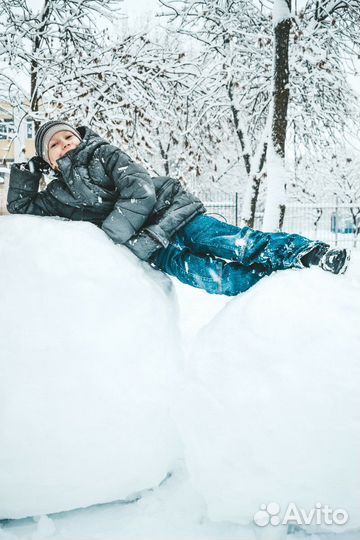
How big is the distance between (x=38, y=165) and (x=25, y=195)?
22cm

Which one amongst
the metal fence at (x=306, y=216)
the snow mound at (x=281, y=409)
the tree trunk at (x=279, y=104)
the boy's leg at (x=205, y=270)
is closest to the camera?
the snow mound at (x=281, y=409)

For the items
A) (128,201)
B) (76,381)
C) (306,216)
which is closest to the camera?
(76,381)

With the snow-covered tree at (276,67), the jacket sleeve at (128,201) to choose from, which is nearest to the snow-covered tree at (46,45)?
the snow-covered tree at (276,67)

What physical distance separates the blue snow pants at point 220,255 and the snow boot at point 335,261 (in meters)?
0.24

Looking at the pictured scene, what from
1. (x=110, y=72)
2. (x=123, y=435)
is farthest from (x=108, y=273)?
(x=110, y=72)

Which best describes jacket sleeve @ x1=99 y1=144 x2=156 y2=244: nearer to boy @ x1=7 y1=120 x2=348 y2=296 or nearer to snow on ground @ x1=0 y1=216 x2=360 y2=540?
boy @ x1=7 y1=120 x2=348 y2=296

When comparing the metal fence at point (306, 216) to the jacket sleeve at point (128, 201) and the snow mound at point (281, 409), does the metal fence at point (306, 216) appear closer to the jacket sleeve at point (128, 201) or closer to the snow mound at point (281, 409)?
the jacket sleeve at point (128, 201)

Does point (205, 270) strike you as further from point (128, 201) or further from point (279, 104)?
point (279, 104)

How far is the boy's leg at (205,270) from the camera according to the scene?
2295 millimetres

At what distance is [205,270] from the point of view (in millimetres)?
2332

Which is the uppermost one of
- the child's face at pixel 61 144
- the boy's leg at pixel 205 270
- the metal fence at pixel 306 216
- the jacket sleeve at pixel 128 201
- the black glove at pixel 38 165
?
the child's face at pixel 61 144

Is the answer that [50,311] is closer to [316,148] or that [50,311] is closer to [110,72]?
[110,72]

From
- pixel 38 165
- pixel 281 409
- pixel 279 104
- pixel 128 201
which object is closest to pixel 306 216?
pixel 279 104

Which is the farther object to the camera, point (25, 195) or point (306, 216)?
point (306, 216)
